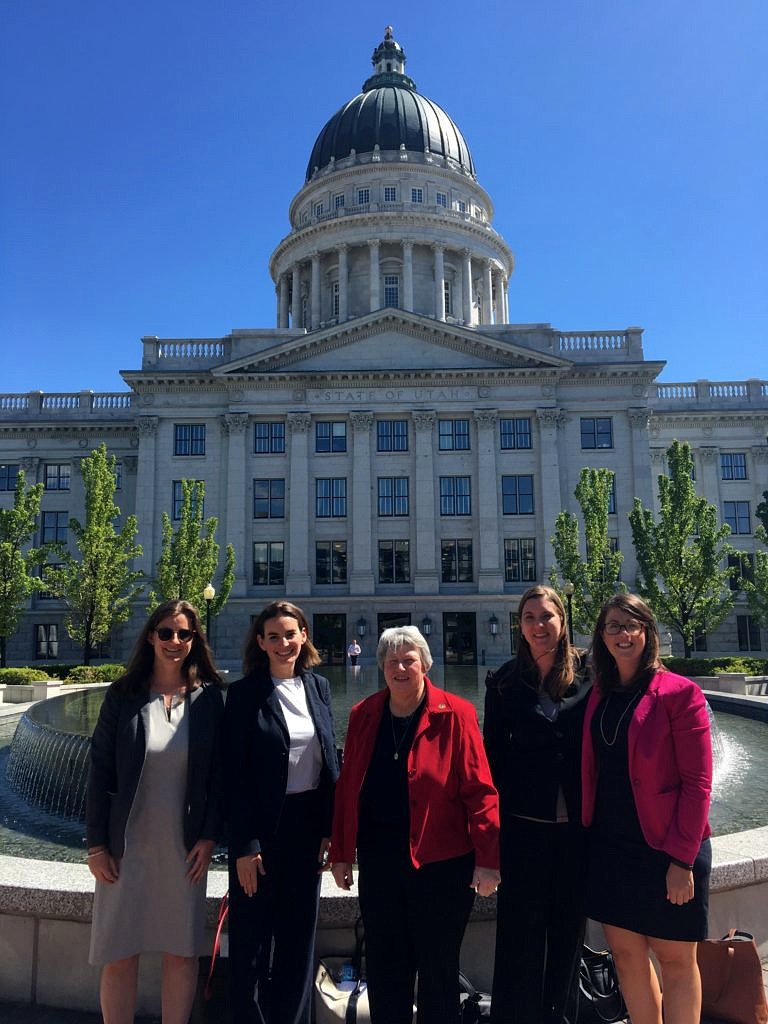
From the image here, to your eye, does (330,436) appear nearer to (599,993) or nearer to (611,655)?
(611,655)

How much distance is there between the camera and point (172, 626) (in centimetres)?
462

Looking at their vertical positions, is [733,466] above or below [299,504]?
above

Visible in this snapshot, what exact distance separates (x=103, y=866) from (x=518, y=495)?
40968 mm

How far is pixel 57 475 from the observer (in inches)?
1973

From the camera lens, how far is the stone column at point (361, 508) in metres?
42.5

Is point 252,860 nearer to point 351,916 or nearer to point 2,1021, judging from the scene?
point 351,916

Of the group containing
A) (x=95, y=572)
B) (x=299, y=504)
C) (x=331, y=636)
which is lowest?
(x=331, y=636)

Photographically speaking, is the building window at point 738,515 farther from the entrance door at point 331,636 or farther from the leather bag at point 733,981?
the leather bag at point 733,981

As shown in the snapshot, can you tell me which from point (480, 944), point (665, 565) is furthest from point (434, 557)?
point (480, 944)

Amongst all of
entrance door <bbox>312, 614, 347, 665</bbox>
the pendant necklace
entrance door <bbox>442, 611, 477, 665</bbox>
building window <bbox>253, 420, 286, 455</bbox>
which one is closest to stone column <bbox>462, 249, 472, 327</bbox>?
building window <bbox>253, 420, 286, 455</bbox>

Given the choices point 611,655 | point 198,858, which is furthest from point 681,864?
point 198,858

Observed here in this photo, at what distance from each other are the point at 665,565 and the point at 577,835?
28215 millimetres

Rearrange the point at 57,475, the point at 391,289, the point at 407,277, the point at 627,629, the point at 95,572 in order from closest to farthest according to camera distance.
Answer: the point at 627,629 < the point at 95,572 < the point at 57,475 < the point at 407,277 < the point at 391,289

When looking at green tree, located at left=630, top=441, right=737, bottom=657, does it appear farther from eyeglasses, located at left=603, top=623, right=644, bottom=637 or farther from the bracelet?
the bracelet
